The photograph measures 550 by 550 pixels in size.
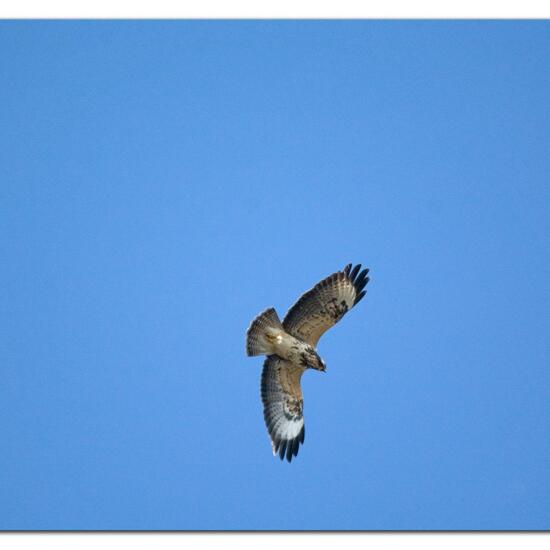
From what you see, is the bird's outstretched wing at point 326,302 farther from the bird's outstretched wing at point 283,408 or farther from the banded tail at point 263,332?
the bird's outstretched wing at point 283,408

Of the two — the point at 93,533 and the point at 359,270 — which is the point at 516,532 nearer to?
the point at 359,270

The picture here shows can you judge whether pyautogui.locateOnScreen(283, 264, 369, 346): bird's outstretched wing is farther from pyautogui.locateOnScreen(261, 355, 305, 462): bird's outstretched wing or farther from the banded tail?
pyautogui.locateOnScreen(261, 355, 305, 462): bird's outstretched wing

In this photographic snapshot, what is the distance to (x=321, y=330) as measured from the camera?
880cm

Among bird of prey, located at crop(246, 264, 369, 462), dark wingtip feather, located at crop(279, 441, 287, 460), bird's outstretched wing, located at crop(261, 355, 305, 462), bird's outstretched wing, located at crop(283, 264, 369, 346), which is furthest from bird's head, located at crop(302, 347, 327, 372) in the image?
dark wingtip feather, located at crop(279, 441, 287, 460)

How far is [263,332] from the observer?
860 centimetres

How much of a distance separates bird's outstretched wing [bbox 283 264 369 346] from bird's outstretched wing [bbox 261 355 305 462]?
69 centimetres

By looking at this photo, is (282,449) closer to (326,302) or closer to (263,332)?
(263,332)

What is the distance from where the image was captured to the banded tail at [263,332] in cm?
854

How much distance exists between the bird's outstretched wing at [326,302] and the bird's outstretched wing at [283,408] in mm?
688

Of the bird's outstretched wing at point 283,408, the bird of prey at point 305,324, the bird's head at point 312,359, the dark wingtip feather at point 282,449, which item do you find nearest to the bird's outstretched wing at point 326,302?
the bird of prey at point 305,324
